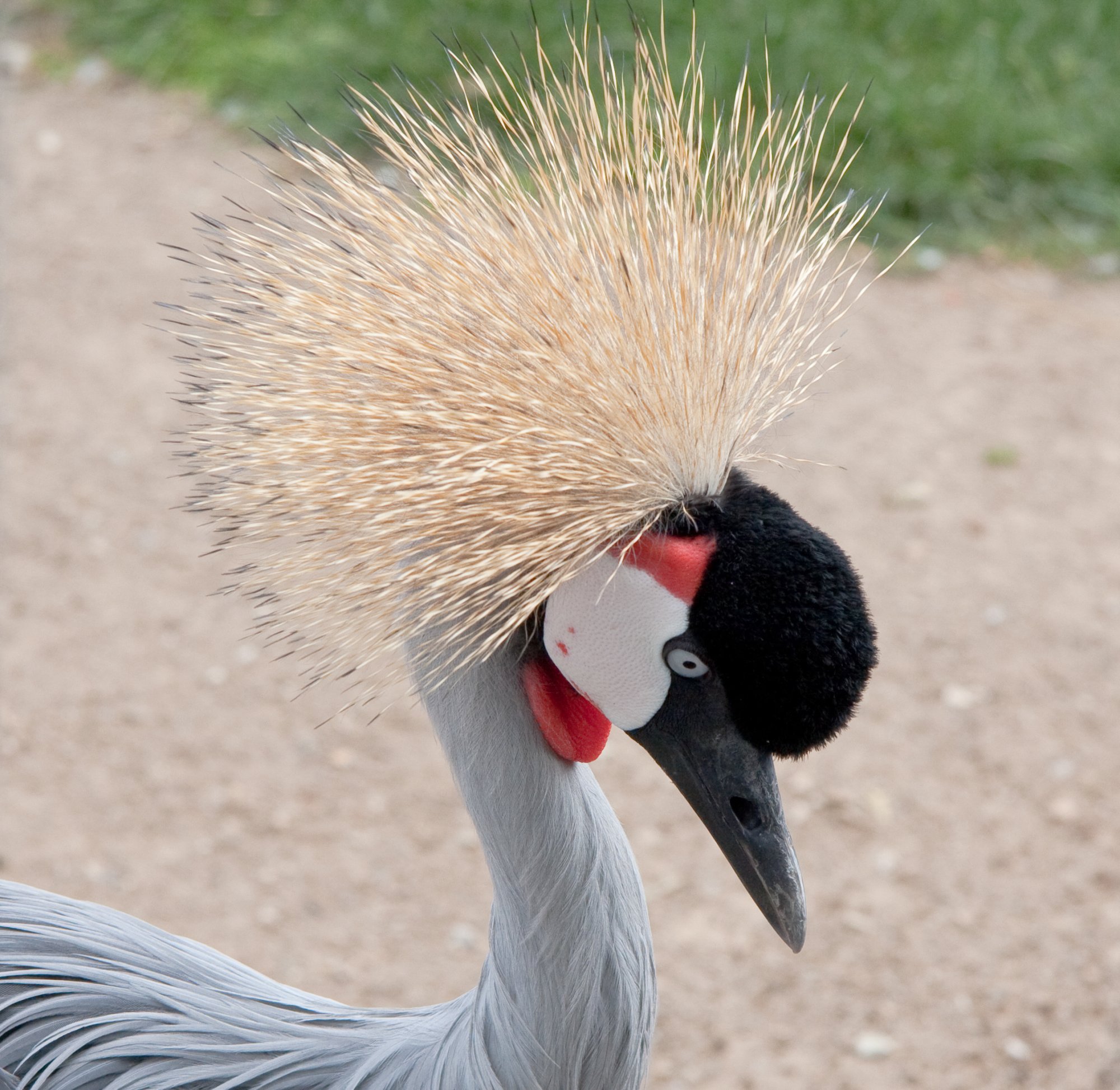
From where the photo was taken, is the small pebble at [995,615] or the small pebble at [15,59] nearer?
the small pebble at [995,615]

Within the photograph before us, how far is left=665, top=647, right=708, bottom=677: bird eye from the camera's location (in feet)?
2.72

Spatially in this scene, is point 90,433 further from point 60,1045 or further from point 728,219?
point 728,219

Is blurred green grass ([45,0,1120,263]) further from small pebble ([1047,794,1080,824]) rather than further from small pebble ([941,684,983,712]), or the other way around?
small pebble ([1047,794,1080,824])

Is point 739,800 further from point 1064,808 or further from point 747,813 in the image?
point 1064,808

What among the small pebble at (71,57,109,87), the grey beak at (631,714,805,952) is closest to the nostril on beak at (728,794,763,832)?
the grey beak at (631,714,805,952)

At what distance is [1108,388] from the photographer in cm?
267

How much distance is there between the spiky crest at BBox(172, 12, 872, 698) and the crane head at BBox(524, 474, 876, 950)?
1.3 inches

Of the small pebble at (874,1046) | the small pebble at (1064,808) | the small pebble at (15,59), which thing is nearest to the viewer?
the small pebble at (874,1046)

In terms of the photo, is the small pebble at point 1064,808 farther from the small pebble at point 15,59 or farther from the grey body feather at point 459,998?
the small pebble at point 15,59

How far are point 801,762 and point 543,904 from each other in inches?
46.2

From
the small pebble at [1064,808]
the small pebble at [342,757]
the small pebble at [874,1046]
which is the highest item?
the small pebble at [342,757]

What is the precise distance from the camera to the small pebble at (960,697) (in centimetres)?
208

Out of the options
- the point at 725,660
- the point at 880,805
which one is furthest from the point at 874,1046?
the point at 725,660

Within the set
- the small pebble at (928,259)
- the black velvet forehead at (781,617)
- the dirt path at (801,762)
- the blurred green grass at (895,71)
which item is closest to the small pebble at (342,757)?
the dirt path at (801,762)
